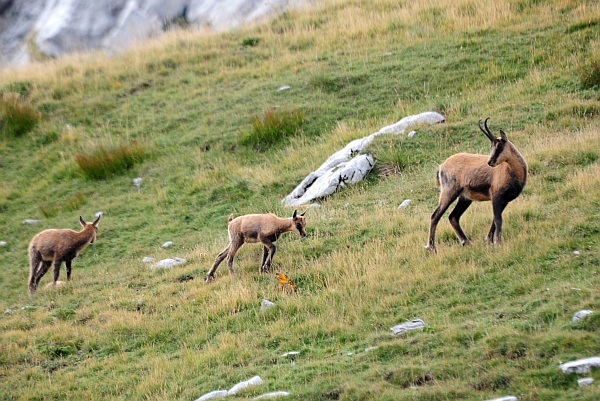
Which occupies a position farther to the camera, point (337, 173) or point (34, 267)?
point (337, 173)

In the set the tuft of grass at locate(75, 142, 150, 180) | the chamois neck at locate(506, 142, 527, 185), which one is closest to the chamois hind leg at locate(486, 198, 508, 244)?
the chamois neck at locate(506, 142, 527, 185)

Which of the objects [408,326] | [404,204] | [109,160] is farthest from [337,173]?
[109,160]

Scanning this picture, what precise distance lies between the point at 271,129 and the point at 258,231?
7.12 meters

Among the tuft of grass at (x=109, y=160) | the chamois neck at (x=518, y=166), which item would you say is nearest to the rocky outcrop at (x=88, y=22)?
the tuft of grass at (x=109, y=160)

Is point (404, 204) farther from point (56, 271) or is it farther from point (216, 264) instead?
point (56, 271)

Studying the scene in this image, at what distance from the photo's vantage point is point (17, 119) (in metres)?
22.1

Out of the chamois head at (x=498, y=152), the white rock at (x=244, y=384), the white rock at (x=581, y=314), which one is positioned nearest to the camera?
the white rock at (x=581, y=314)

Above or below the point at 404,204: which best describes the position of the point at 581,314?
above

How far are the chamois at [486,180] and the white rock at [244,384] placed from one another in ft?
12.8

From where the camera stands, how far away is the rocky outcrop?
33.4 m

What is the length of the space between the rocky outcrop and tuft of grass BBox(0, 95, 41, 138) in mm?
10592

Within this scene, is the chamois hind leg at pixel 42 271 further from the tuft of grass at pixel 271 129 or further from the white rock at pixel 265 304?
the tuft of grass at pixel 271 129

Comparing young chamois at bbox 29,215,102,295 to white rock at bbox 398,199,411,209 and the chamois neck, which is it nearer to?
white rock at bbox 398,199,411,209

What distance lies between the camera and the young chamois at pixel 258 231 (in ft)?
39.1
